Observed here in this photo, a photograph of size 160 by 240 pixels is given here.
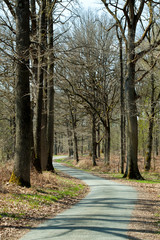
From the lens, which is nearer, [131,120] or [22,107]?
[22,107]

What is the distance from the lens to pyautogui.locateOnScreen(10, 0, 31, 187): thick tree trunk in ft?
31.9

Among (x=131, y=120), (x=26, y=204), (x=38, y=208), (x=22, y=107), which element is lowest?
(x=38, y=208)

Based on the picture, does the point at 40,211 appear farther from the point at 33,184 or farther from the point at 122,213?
the point at 33,184

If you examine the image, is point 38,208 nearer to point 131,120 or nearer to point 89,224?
point 89,224

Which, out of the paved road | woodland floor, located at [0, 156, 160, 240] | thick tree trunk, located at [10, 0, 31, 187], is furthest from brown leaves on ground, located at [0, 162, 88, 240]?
thick tree trunk, located at [10, 0, 31, 187]

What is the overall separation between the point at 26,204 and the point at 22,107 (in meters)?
3.71

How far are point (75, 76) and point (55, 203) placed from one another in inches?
712

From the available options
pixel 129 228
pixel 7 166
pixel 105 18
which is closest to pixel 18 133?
pixel 7 166

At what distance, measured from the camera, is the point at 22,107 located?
983cm

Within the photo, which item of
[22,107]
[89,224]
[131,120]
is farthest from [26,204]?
[131,120]

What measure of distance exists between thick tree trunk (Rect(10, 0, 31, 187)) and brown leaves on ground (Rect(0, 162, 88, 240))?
2.00 feet

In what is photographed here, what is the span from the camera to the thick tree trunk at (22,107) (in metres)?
9.73

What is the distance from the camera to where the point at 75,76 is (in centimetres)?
2553

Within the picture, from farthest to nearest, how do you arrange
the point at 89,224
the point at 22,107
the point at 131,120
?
the point at 131,120
the point at 22,107
the point at 89,224
